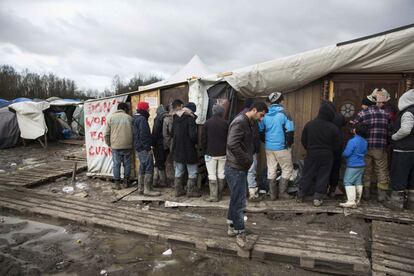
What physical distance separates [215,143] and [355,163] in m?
2.45

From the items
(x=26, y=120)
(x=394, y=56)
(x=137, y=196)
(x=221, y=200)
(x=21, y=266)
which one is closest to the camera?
(x=21, y=266)

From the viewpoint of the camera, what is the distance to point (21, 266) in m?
3.56

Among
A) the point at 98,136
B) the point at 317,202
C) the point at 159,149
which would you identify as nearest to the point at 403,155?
the point at 317,202

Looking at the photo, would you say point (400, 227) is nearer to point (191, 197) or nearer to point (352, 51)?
point (352, 51)

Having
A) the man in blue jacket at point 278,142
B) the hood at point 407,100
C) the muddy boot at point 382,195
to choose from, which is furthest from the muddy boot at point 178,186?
the hood at point 407,100

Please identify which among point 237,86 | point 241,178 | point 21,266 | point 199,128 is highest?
point 237,86

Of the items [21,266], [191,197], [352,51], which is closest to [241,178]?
[191,197]

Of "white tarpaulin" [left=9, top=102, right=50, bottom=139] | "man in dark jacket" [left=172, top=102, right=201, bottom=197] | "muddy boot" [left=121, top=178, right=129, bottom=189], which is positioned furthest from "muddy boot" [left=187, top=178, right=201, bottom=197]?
"white tarpaulin" [left=9, top=102, right=50, bottom=139]

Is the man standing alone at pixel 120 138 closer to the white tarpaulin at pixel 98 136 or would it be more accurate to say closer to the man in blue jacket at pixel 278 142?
the white tarpaulin at pixel 98 136

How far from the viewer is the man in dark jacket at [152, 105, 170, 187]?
240 inches

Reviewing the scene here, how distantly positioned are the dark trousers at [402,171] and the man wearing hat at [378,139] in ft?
0.80

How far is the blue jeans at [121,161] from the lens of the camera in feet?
21.4

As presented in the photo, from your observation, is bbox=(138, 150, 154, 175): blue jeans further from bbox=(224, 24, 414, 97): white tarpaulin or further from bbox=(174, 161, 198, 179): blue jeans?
bbox=(224, 24, 414, 97): white tarpaulin

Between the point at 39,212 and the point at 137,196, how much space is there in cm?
183
